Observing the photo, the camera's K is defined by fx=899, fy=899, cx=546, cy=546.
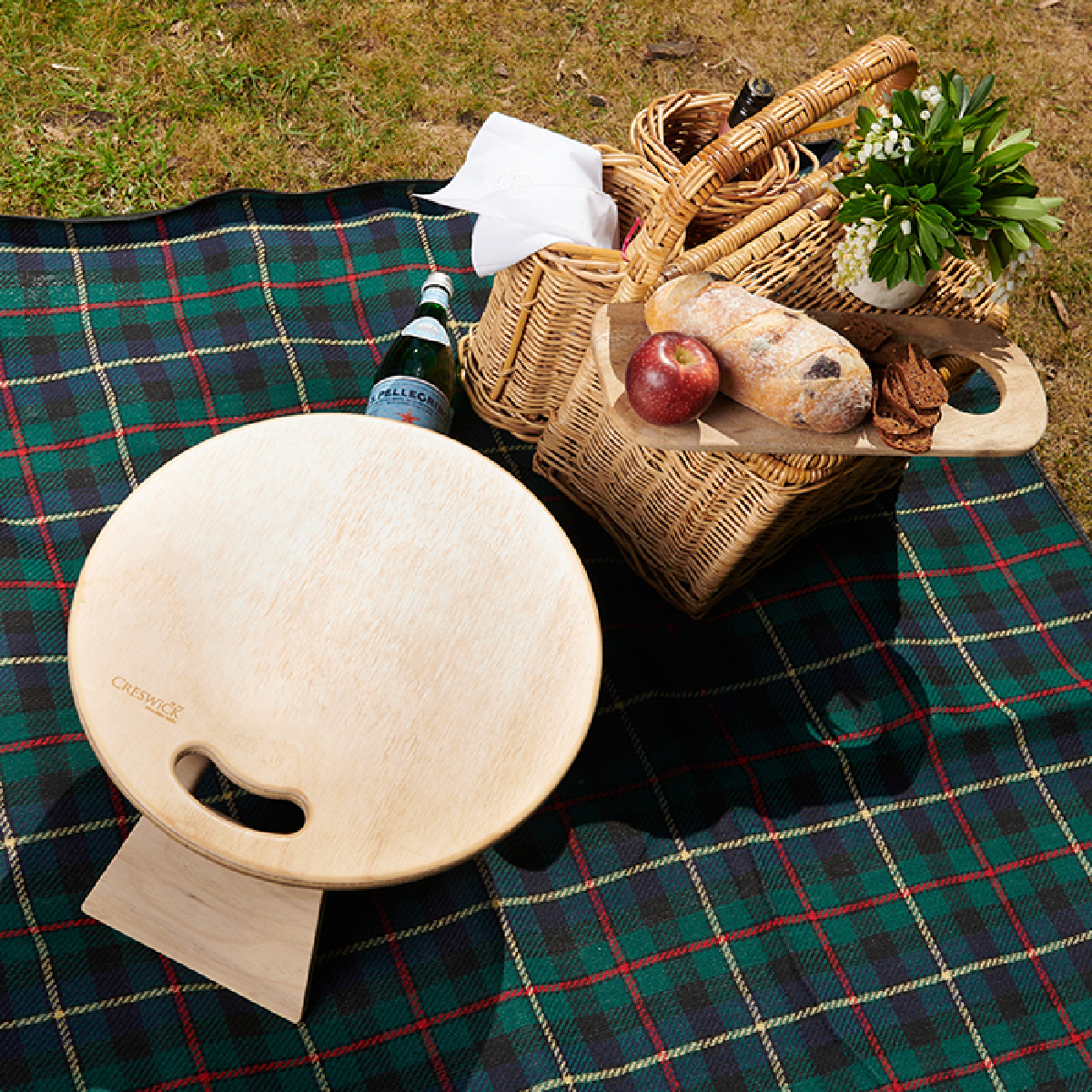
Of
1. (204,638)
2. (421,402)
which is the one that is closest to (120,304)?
(421,402)

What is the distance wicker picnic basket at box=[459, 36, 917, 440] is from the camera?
1530 mm

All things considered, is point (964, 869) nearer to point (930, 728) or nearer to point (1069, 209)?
point (930, 728)

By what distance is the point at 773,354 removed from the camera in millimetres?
1490

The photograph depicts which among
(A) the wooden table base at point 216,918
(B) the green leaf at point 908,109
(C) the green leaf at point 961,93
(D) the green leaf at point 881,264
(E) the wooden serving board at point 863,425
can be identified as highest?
(C) the green leaf at point 961,93

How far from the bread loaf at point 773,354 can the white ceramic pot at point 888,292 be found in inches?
8.6

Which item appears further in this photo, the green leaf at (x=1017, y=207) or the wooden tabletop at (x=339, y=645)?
the green leaf at (x=1017, y=207)

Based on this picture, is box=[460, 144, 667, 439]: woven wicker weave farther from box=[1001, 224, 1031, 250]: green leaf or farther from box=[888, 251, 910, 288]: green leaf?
box=[1001, 224, 1031, 250]: green leaf

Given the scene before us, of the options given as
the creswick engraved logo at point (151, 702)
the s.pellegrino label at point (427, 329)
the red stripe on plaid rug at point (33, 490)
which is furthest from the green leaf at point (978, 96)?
the red stripe on plaid rug at point (33, 490)

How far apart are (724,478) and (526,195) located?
685 millimetres

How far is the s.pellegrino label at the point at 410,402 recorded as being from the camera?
1.96 meters

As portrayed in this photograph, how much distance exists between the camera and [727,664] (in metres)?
2.09

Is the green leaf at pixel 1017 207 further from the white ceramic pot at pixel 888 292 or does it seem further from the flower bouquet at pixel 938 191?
the white ceramic pot at pixel 888 292

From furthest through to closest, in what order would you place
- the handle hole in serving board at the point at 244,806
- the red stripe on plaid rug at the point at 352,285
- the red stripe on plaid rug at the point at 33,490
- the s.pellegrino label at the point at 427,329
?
1. the red stripe on plaid rug at the point at 352,285
2. the s.pellegrino label at the point at 427,329
3. the red stripe on plaid rug at the point at 33,490
4. the handle hole in serving board at the point at 244,806

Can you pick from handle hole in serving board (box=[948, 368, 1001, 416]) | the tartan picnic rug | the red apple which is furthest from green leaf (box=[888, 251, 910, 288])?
handle hole in serving board (box=[948, 368, 1001, 416])
